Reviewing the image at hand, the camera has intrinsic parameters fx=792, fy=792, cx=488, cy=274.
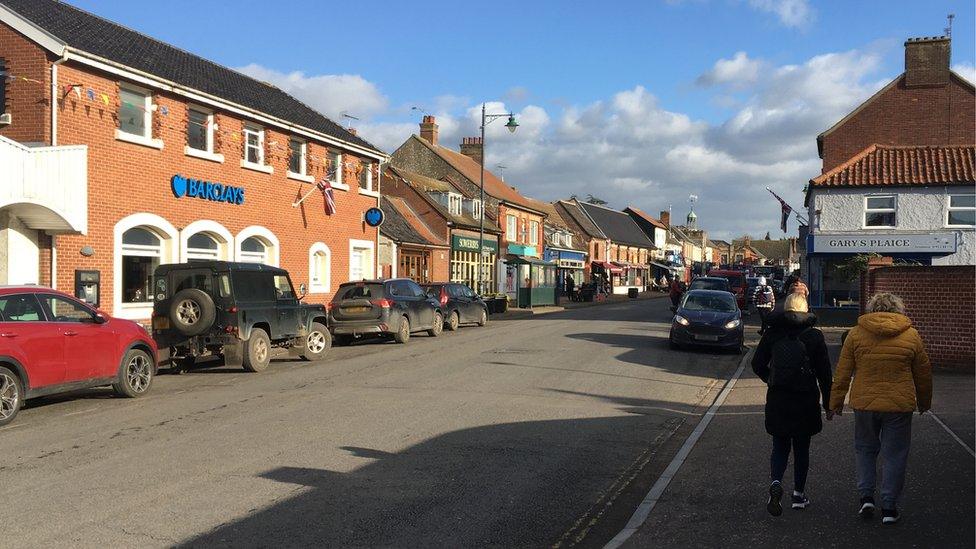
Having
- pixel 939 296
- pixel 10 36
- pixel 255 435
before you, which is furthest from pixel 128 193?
pixel 939 296

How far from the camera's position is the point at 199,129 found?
2075cm

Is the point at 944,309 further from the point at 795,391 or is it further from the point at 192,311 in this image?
the point at 192,311

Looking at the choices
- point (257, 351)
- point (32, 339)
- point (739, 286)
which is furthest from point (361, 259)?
point (32, 339)

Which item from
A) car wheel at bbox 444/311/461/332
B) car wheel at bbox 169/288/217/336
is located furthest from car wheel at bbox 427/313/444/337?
car wheel at bbox 169/288/217/336

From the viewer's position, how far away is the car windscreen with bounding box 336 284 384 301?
19.8 m

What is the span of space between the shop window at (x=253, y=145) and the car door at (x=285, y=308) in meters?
7.81

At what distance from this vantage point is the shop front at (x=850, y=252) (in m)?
27.6

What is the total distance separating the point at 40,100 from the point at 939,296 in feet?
58.5

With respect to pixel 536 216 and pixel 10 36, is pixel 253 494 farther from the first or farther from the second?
pixel 536 216

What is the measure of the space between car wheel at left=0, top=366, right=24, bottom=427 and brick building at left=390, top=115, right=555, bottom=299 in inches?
1473

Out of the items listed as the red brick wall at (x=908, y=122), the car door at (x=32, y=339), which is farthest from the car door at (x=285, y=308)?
the red brick wall at (x=908, y=122)

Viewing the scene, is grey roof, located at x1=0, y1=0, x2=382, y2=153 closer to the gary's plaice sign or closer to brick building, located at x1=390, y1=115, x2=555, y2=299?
the gary's plaice sign

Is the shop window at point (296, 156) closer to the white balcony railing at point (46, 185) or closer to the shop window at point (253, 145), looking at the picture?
the shop window at point (253, 145)

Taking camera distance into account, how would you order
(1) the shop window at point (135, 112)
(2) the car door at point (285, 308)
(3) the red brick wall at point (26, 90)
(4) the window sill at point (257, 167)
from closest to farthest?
(2) the car door at point (285, 308), (3) the red brick wall at point (26, 90), (1) the shop window at point (135, 112), (4) the window sill at point (257, 167)
